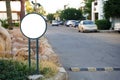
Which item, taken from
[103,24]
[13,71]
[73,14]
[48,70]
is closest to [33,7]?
[103,24]

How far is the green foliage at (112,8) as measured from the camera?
4143 centimetres

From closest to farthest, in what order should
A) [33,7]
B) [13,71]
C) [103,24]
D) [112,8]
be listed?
[13,71] → [112,8] → [103,24] → [33,7]

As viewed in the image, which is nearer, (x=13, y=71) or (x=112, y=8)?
(x=13, y=71)

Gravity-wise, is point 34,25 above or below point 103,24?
above

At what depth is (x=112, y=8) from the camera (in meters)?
41.7

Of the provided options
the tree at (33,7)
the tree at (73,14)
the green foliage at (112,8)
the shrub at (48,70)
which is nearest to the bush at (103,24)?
the green foliage at (112,8)

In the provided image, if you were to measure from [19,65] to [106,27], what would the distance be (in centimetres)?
3633

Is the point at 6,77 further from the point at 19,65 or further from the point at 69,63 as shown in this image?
the point at 69,63

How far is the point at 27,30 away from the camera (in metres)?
8.73

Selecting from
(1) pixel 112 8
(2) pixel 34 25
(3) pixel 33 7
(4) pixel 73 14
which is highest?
(3) pixel 33 7

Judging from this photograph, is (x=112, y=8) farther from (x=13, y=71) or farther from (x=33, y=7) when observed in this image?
(x=13, y=71)

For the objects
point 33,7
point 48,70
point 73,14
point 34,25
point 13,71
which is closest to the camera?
point 13,71

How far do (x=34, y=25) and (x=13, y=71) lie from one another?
129 cm

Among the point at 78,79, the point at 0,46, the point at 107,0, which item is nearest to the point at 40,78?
the point at 78,79
